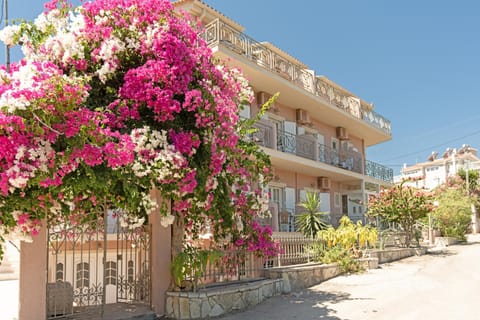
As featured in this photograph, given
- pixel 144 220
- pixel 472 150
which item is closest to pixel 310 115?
pixel 144 220

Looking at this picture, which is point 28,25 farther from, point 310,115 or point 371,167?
point 371,167

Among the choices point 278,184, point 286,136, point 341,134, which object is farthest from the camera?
point 341,134

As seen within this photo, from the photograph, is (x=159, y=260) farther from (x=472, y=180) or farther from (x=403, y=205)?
(x=472, y=180)

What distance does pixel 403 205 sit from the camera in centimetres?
1969

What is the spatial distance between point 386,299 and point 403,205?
10888mm

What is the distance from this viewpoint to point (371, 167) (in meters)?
25.9

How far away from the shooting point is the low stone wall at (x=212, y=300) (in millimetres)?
8156

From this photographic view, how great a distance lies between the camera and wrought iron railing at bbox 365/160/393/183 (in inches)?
1011

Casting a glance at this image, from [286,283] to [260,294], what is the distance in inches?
53.5

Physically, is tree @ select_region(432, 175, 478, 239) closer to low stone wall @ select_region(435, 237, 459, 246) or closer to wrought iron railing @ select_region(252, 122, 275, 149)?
low stone wall @ select_region(435, 237, 459, 246)

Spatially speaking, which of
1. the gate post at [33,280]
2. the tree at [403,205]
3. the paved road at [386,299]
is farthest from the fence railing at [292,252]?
the tree at [403,205]

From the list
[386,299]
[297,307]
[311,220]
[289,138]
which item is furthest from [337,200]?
[297,307]

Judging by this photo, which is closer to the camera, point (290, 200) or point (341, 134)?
point (290, 200)

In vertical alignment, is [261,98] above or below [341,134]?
above
